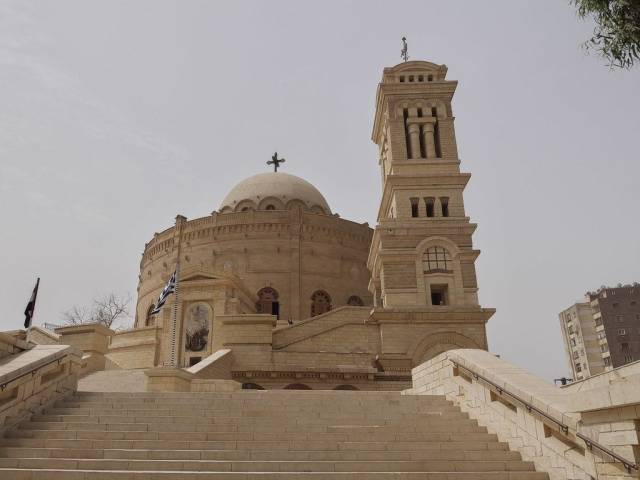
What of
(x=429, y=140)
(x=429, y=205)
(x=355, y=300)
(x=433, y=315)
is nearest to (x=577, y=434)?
(x=433, y=315)

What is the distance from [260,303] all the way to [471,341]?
1590 centimetres

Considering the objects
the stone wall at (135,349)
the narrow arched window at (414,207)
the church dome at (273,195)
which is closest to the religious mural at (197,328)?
the stone wall at (135,349)

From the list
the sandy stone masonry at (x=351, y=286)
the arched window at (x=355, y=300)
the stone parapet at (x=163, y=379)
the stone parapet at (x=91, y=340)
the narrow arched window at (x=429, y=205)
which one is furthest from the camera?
the arched window at (x=355, y=300)

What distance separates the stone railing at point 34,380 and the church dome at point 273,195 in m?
30.9

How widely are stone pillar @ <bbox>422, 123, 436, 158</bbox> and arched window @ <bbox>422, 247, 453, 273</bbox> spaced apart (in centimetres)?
574

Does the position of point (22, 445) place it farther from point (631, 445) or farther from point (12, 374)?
point (631, 445)

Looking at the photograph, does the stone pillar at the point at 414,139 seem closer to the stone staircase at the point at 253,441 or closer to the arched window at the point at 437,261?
the arched window at the point at 437,261

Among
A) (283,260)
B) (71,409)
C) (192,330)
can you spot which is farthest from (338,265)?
(71,409)

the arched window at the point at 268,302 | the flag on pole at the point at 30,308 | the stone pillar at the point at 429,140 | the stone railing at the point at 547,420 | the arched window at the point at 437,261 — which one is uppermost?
the stone pillar at the point at 429,140

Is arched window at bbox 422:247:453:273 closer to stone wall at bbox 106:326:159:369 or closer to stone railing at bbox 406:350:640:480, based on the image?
stone wall at bbox 106:326:159:369

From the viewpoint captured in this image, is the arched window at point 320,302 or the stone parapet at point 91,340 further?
the arched window at point 320,302

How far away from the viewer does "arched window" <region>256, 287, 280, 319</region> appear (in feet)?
120

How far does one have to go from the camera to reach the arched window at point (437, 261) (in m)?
26.8

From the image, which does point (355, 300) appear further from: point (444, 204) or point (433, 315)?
point (433, 315)
